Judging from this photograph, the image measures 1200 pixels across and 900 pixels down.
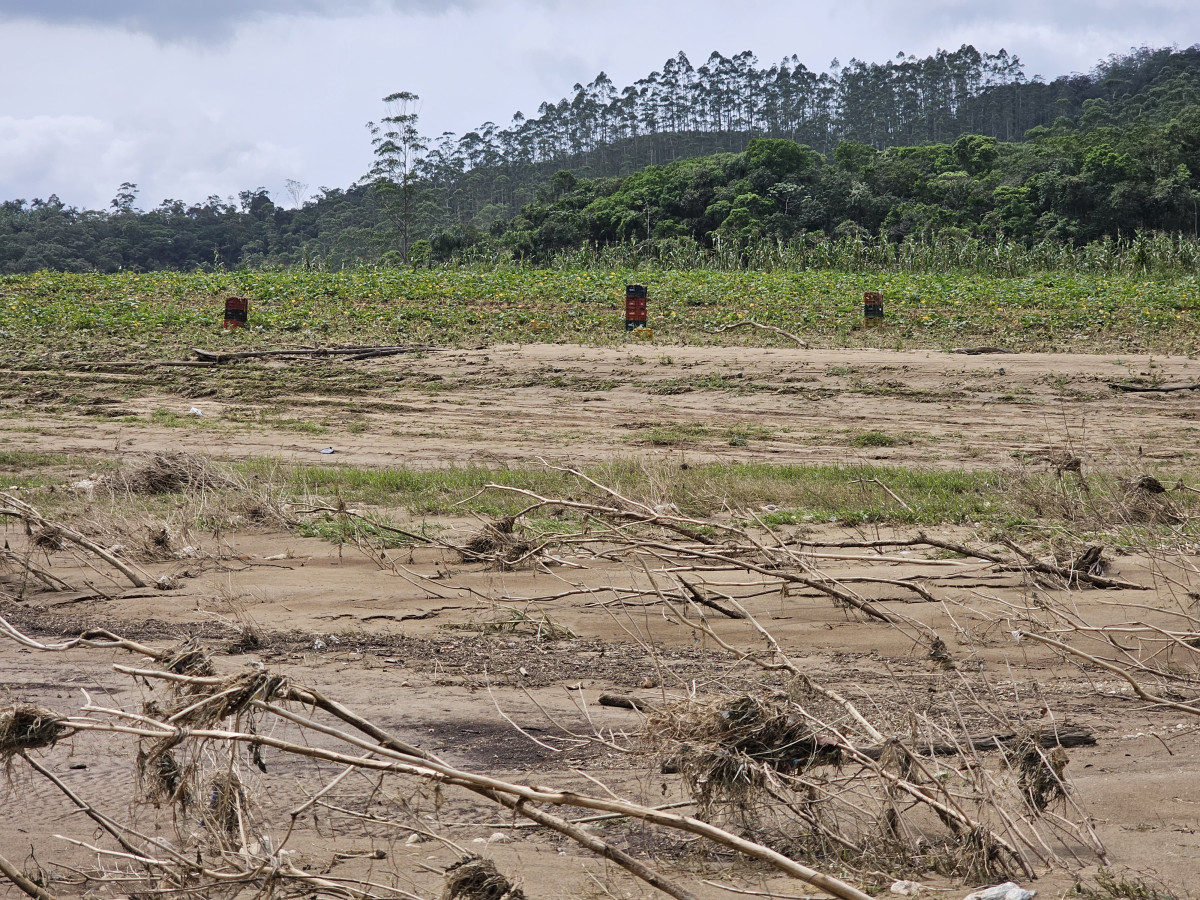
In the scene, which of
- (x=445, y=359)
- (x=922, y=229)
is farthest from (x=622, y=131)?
(x=445, y=359)

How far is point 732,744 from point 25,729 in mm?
1566

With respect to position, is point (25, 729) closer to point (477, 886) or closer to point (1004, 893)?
point (477, 886)

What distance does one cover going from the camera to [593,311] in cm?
1669

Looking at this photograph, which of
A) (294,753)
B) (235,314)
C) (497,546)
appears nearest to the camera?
(294,753)

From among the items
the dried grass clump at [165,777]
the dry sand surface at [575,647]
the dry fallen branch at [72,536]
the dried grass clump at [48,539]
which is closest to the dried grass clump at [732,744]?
the dry sand surface at [575,647]

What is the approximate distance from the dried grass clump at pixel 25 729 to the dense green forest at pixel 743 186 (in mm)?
24385

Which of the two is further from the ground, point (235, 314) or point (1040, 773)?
point (235, 314)

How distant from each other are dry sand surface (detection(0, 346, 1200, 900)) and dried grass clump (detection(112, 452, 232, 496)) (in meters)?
0.44

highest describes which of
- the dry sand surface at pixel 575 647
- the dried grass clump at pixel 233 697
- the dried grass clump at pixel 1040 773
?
the dried grass clump at pixel 233 697

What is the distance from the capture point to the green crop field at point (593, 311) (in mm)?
14195

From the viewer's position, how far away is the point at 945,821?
90.4 inches

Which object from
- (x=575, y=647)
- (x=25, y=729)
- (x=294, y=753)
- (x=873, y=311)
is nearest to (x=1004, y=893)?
(x=294, y=753)

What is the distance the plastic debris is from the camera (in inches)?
79.4

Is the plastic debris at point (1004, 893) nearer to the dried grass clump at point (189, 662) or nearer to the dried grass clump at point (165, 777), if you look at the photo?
the dried grass clump at point (165, 777)
